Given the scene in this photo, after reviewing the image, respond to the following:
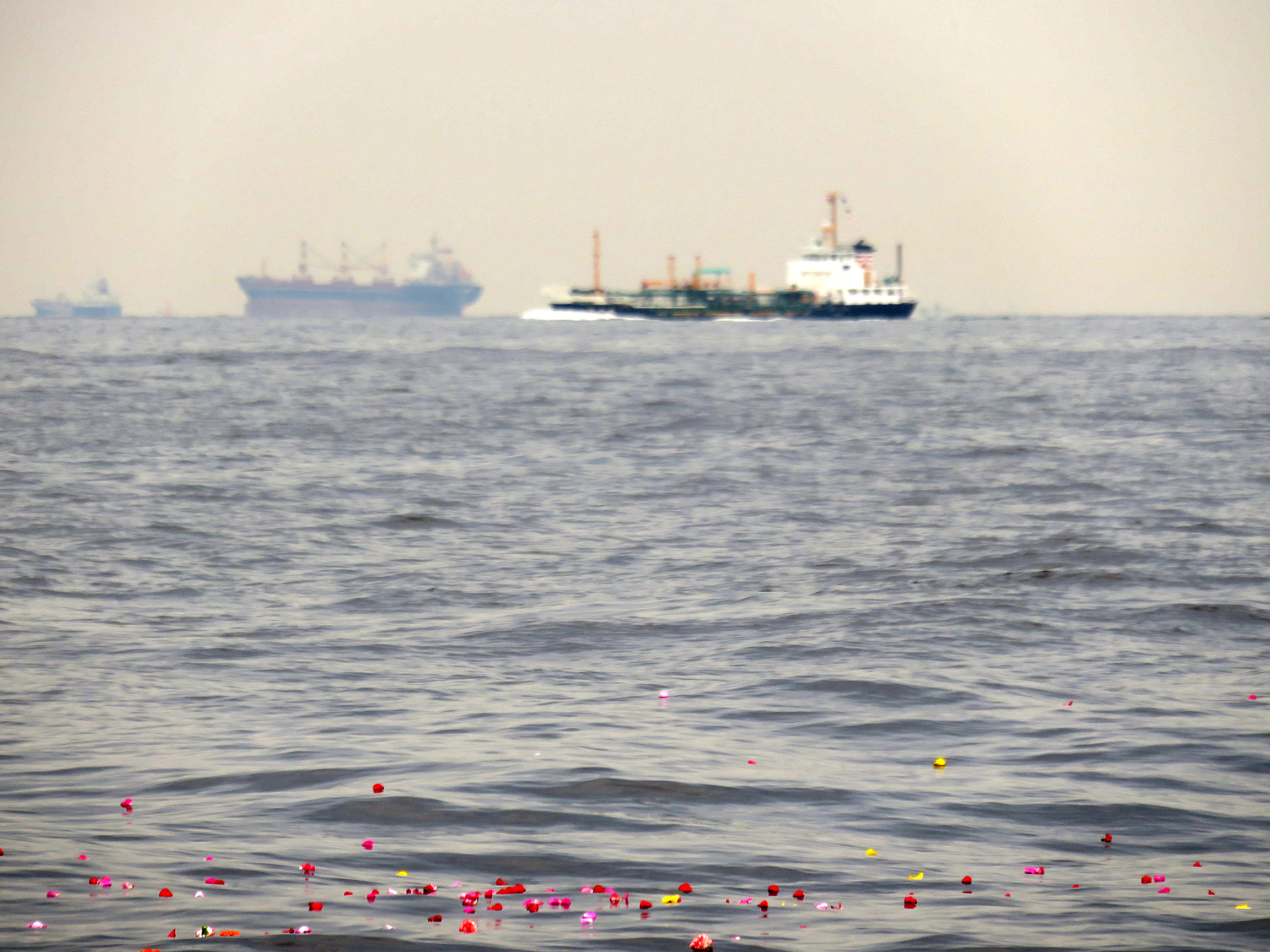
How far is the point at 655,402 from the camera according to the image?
46.7m

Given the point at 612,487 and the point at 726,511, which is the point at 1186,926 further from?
the point at 612,487

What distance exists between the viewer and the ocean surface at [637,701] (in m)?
6.66

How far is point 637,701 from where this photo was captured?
34.7 ft

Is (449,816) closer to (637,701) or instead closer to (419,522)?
(637,701)

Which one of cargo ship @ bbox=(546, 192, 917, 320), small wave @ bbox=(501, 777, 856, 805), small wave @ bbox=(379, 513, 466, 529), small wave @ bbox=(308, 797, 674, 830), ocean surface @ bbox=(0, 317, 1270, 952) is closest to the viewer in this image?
ocean surface @ bbox=(0, 317, 1270, 952)

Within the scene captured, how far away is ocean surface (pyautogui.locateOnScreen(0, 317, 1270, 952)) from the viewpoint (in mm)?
6664

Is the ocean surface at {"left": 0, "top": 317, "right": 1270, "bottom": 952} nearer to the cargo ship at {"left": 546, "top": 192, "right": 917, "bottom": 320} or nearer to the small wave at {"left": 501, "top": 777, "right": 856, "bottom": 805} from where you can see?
the small wave at {"left": 501, "top": 777, "right": 856, "bottom": 805}

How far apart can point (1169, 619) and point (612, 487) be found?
12.7m

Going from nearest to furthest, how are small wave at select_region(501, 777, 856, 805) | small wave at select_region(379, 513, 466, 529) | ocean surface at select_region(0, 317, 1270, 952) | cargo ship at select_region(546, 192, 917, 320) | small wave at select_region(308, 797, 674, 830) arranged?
ocean surface at select_region(0, 317, 1270, 952)
small wave at select_region(308, 797, 674, 830)
small wave at select_region(501, 777, 856, 805)
small wave at select_region(379, 513, 466, 529)
cargo ship at select_region(546, 192, 917, 320)

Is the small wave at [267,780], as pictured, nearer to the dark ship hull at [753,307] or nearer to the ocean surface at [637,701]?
the ocean surface at [637,701]

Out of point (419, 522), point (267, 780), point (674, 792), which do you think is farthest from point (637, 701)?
point (419, 522)

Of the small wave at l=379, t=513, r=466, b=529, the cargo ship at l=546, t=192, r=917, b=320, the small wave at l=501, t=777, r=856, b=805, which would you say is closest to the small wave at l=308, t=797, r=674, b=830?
the small wave at l=501, t=777, r=856, b=805

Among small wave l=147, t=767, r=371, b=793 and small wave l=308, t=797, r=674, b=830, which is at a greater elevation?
small wave l=147, t=767, r=371, b=793

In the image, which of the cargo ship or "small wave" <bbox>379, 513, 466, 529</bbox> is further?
the cargo ship
